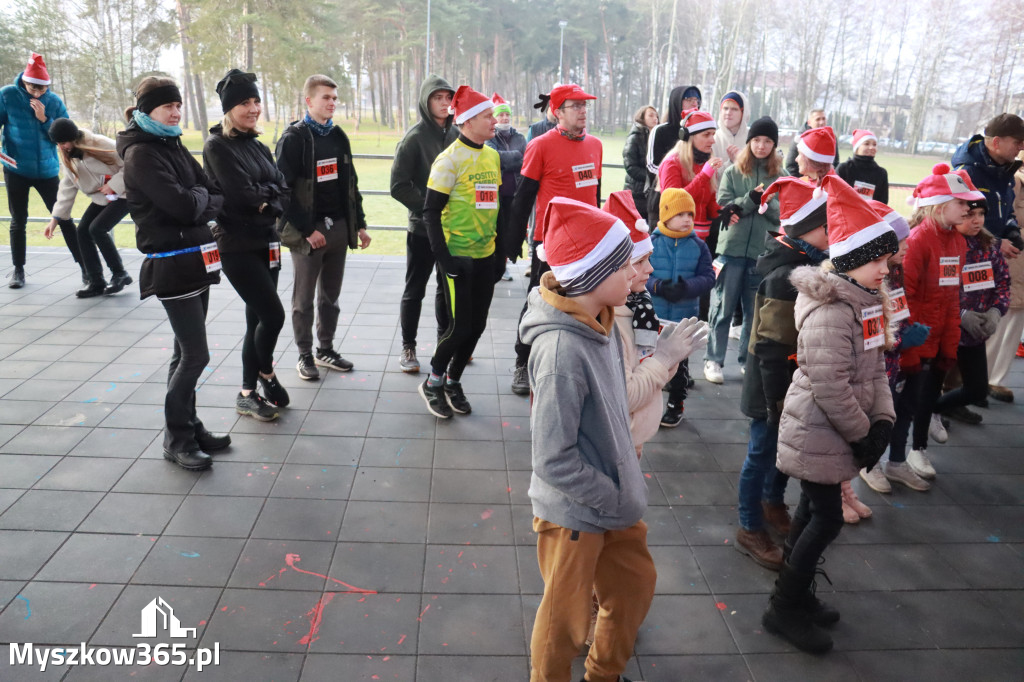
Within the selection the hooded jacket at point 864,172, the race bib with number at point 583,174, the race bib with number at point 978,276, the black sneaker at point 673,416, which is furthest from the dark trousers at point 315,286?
the hooded jacket at point 864,172

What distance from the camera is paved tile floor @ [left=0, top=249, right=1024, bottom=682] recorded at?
8.38 ft

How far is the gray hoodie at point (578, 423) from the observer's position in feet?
6.08

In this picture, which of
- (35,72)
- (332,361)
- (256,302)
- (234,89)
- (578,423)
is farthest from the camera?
(35,72)

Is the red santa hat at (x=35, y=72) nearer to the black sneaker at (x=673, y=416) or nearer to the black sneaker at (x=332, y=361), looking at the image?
the black sneaker at (x=332, y=361)

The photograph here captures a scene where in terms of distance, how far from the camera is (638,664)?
8.25ft

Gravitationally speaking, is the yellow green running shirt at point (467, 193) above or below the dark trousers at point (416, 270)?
above

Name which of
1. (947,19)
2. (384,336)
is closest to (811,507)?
(384,336)

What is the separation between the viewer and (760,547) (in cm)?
318

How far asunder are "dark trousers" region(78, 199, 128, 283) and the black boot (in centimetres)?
667

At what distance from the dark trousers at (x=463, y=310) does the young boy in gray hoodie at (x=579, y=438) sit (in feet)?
7.49

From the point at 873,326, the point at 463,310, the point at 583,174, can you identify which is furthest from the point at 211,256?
the point at 873,326

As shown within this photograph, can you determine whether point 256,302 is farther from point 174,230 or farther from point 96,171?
point 96,171

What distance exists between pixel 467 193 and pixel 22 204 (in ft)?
18.1

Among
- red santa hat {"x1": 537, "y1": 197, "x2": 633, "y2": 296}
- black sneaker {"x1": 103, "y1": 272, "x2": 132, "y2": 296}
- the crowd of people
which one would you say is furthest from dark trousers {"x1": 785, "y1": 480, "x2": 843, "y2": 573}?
black sneaker {"x1": 103, "y1": 272, "x2": 132, "y2": 296}
